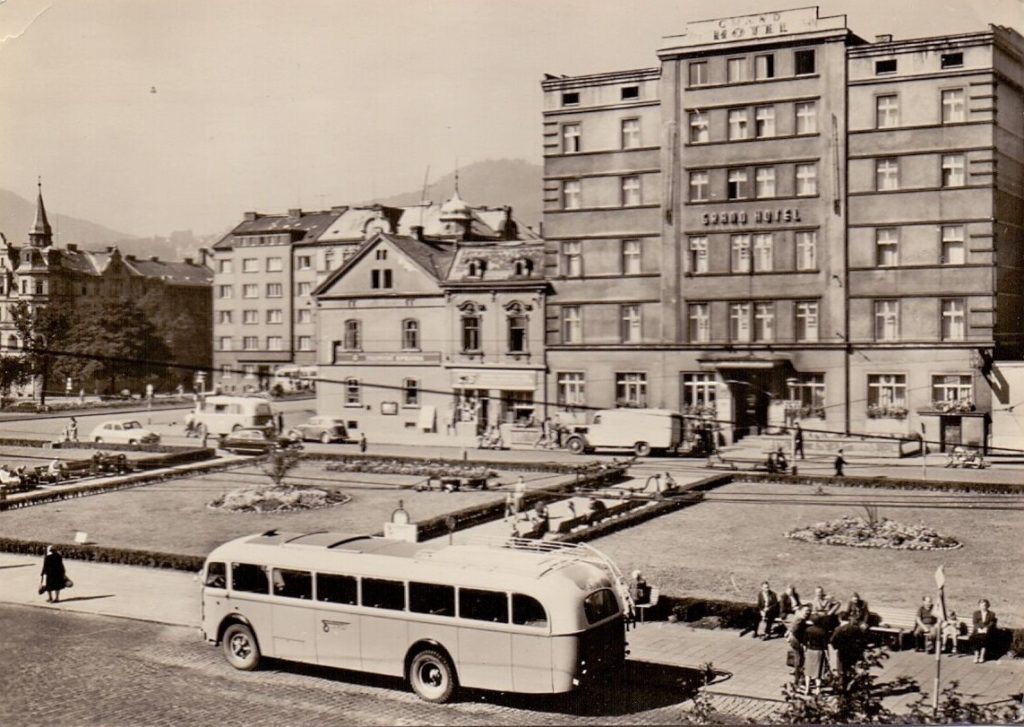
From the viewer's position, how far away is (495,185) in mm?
14578

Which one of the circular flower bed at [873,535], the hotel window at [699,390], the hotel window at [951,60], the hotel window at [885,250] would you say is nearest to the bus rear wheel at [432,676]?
the hotel window at [699,390]

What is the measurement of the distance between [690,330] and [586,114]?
3.55 metres

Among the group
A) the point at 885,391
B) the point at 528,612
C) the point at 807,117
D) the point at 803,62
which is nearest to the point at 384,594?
the point at 528,612

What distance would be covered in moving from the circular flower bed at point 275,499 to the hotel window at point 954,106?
12.7m

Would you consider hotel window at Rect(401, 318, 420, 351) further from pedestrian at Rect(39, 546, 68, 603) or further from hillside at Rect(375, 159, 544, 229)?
pedestrian at Rect(39, 546, 68, 603)

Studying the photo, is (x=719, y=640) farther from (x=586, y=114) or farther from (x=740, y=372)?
(x=586, y=114)

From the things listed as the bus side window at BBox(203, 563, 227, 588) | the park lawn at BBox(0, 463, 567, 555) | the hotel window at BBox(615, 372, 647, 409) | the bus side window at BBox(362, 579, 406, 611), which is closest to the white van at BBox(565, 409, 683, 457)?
the hotel window at BBox(615, 372, 647, 409)

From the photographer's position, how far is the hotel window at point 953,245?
1452 cm

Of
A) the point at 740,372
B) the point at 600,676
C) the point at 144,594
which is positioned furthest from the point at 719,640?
the point at 144,594

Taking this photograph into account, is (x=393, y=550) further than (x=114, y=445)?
No

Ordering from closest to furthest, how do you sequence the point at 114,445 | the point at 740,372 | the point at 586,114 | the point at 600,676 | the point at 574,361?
1. the point at 600,676
2. the point at 586,114
3. the point at 740,372
4. the point at 574,361
5. the point at 114,445

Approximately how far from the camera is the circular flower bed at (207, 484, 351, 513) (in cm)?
1922

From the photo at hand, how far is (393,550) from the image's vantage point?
40.1ft

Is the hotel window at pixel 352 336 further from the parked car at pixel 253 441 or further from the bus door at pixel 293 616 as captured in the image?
the bus door at pixel 293 616
